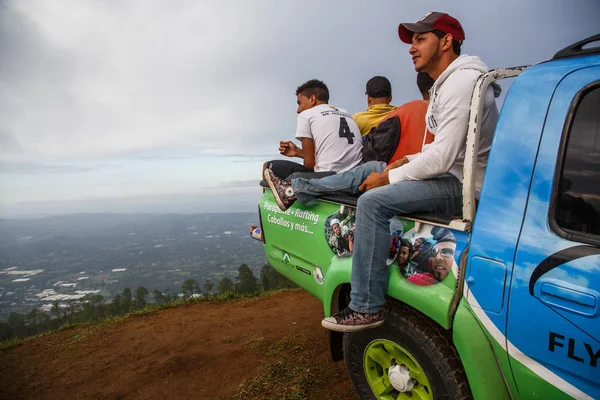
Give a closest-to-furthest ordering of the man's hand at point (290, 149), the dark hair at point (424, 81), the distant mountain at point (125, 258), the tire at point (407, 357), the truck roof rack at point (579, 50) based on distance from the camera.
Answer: the truck roof rack at point (579, 50)
the tire at point (407, 357)
the dark hair at point (424, 81)
the man's hand at point (290, 149)
the distant mountain at point (125, 258)

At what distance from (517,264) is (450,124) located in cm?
81

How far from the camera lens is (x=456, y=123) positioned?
74.4 inches

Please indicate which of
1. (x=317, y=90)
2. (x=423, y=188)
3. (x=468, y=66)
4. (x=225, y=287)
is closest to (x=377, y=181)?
(x=423, y=188)

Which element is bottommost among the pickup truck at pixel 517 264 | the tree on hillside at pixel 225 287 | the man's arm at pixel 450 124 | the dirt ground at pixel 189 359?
the tree on hillside at pixel 225 287

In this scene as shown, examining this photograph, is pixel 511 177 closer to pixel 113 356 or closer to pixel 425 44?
pixel 425 44

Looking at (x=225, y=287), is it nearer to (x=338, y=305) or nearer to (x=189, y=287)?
(x=189, y=287)

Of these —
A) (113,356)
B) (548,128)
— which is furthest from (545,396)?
(113,356)

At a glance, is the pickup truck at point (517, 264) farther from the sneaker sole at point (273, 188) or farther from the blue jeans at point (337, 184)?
the sneaker sole at point (273, 188)

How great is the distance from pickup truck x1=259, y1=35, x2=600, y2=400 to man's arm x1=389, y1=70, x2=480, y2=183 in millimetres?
122

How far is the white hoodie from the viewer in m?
1.88

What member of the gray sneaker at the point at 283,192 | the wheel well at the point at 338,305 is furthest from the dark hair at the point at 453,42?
the wheel well at the point at 338,305

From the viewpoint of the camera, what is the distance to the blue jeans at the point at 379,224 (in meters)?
1.99

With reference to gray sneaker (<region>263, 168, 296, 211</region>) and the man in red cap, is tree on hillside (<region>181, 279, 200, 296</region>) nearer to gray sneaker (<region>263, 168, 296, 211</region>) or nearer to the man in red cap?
gray sneaker (<region>263, 168, 296, 211</region>)

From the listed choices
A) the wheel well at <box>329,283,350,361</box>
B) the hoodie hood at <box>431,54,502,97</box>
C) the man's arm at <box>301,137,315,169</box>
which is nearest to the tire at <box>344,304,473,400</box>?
the wheel well at <box>329,283,350,361</box>
